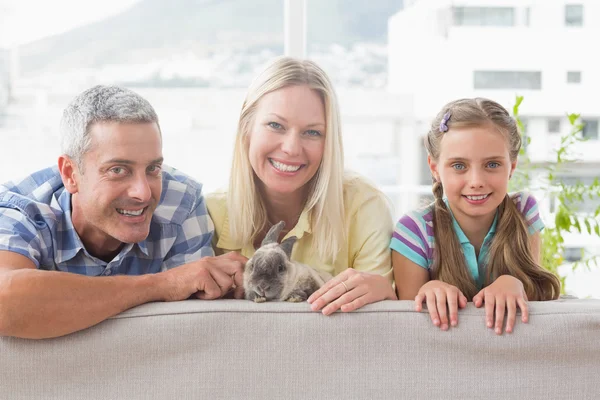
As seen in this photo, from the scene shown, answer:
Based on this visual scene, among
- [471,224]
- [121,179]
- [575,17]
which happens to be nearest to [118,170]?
[121,179]

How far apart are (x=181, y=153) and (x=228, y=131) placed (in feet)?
1.26

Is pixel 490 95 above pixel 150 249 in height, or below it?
above

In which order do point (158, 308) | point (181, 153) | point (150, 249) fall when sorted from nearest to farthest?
point (158, 308) → point (150, 249) → point (181, 153)

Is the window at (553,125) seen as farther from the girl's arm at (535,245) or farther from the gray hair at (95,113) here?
the gray hair at (95,113)

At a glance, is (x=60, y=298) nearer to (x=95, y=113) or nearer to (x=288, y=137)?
(x=95, y=113)

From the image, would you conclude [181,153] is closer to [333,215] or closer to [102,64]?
[102,64]

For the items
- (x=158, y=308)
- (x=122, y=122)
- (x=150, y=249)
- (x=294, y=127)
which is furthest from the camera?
(x=294, y=127)

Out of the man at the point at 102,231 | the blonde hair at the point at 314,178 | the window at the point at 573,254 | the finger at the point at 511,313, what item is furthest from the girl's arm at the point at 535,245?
the window at the point at 573,254

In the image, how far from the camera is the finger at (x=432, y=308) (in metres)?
1.47

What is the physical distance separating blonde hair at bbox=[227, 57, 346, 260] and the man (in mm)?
155

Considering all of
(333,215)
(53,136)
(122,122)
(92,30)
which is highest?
(92,30)

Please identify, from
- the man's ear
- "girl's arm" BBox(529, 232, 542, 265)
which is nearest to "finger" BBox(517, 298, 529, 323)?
"girl's arm" BBox(529, 232, 542, 265)

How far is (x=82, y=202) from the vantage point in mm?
1858

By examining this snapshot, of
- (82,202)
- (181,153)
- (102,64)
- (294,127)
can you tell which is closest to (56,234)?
(82,202)
